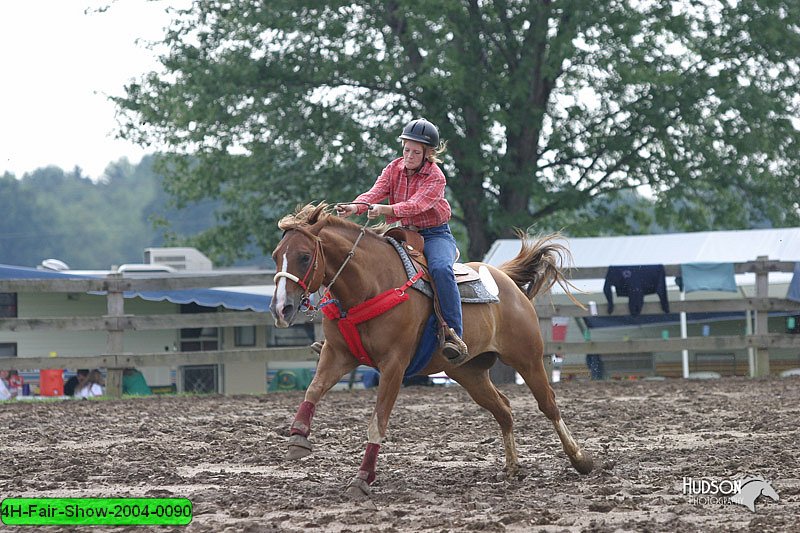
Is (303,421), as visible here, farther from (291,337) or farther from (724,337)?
(291,337)

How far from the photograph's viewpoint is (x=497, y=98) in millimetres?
21984

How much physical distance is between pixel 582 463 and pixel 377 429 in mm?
1575

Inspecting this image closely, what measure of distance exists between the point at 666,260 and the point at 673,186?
3915mm

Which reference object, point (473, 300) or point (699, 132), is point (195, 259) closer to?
point (699, 132)

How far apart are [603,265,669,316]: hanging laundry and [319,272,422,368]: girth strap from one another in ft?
35.1

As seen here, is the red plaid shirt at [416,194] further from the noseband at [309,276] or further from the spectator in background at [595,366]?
the spectator in background at [595,366]

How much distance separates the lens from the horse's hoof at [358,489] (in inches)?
244

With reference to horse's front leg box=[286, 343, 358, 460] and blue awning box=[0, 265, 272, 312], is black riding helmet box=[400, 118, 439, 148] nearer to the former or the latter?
horse's front leg box=[286, 343, 358, 460]

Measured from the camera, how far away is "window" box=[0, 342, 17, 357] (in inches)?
776

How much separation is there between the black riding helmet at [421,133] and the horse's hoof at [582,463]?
2.34 metres

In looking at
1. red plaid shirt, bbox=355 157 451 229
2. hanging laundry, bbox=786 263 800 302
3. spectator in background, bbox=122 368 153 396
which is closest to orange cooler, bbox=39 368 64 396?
spectator in background, bbox=122 368 153 396

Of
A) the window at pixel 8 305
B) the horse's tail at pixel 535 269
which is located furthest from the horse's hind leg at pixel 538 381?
the window at pixel 8 305

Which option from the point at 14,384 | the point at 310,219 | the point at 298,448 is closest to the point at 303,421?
the point at 298,448

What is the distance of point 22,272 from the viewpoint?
2000cm
